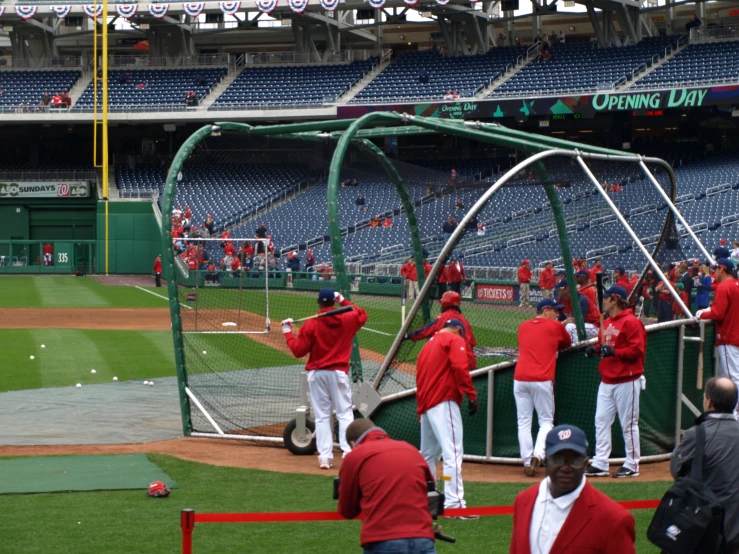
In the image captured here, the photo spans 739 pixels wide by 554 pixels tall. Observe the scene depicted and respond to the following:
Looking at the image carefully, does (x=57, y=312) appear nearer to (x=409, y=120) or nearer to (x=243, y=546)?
(x=409, y=120)

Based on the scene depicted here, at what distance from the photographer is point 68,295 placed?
36406 millimetres

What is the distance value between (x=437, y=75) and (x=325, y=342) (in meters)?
38.4

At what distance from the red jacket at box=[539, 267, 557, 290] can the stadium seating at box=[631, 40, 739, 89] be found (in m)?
27.7

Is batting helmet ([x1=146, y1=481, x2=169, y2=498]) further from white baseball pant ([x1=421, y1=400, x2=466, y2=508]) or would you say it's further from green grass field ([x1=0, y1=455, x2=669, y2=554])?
white baseball pant ([x1=421, y1=400, x2=466, y2=508])

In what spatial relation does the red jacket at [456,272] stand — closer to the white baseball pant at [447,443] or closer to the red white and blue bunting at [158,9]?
the white baseball pant at [447,443]

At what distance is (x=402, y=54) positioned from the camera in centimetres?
5031

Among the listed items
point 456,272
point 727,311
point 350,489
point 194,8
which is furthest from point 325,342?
point 194,8

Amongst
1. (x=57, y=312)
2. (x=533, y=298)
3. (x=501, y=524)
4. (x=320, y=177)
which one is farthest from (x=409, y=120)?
(x=57, y=312)

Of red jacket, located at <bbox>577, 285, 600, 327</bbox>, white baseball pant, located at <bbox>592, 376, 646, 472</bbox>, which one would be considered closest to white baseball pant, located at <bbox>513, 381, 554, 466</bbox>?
white baseball pant, located at <bbox>592, 376, 646, 472</bbox>

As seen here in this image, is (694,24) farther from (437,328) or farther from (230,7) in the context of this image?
(437,328)

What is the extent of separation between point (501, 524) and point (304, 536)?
154 centimetres

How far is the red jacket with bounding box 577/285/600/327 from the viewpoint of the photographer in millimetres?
12445

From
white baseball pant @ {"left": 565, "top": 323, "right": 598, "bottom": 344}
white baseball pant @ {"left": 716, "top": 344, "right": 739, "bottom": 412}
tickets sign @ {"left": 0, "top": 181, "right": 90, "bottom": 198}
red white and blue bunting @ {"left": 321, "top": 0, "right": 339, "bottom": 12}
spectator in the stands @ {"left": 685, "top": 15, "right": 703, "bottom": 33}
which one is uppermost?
red white and blue bunting @ {"left": 321, "top": 0, "right": 339, "bottom": 12}

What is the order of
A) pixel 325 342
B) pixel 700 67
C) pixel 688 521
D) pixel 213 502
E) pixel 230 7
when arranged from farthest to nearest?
pixel 230 7, pixel 700 67, pixel 325 342, pixel 213 502, pixel 688 521
